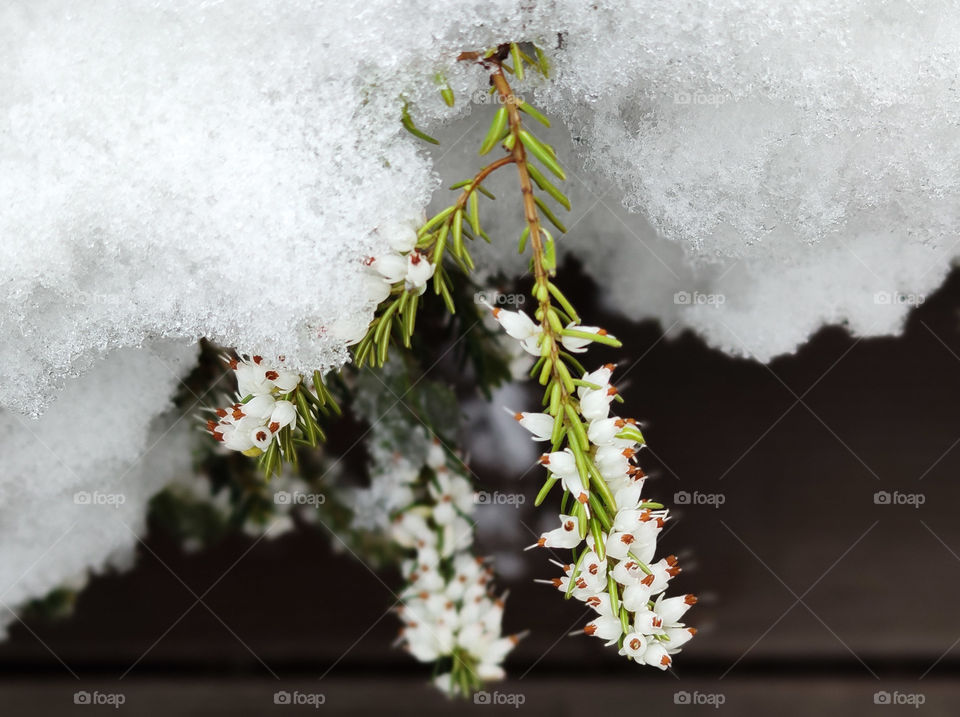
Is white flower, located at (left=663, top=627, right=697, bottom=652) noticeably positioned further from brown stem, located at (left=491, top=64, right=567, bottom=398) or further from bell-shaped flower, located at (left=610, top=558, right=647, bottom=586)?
brown stem, located at (left=491, top=64, right=567, bottom=398)

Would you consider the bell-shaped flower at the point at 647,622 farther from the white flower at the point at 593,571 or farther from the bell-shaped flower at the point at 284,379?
the bell-shaped flower at the point at 284,379

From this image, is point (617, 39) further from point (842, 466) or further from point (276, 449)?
point (842, 466)

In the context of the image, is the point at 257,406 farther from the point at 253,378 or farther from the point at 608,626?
the point at 608,626

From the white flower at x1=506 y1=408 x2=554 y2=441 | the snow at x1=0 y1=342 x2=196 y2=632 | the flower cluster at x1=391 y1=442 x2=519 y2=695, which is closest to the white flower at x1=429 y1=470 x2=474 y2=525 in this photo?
the flower cluster at x1=391 y1=442 x2=519 y2=695

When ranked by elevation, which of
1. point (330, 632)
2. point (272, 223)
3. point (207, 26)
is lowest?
point (330, 632)

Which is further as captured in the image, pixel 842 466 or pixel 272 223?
pixel 842 466

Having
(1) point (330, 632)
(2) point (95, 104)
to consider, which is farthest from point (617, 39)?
(1) point (330, 632)
